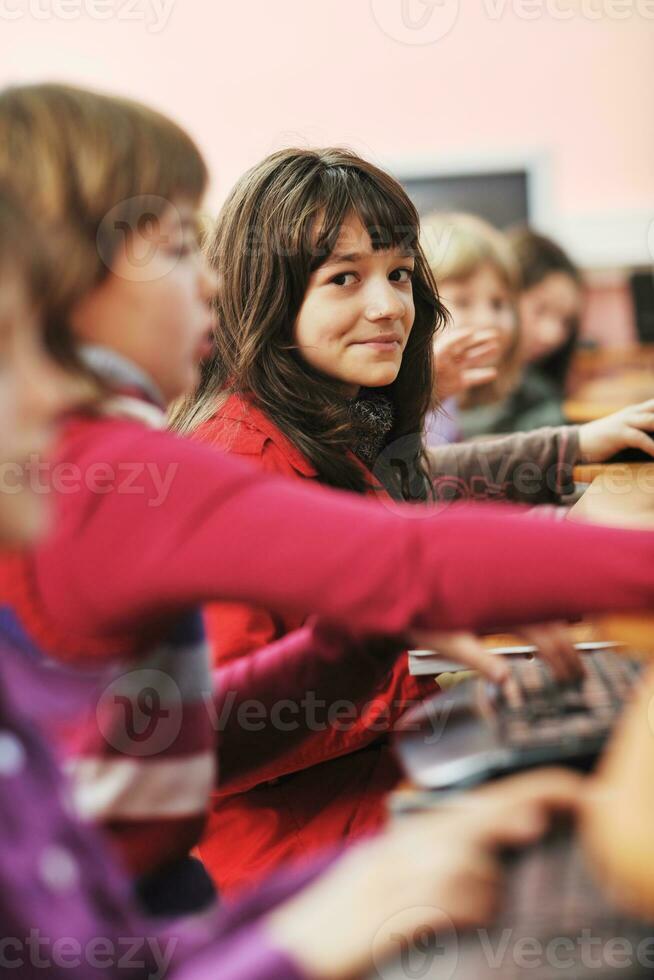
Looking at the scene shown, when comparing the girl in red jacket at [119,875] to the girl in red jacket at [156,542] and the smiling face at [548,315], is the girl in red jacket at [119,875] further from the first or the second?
the smiling face at [548,315]

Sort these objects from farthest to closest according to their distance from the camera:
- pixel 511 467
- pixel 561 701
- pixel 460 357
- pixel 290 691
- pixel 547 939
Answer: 1. pixel 460 357
2. pixel 511 467
3. pixel 290 691
4. pixel 561 701
5. pixel 547 939

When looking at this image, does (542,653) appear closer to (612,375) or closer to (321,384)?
(321,384)

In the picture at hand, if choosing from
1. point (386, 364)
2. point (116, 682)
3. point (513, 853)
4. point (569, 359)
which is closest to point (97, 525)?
point (116, 682)

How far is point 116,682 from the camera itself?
1.91 ft

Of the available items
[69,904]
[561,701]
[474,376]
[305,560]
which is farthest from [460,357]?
[69,904]

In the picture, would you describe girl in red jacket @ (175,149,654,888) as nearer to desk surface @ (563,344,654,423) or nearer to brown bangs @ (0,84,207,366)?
brown bangs @ (0,84,207,366)

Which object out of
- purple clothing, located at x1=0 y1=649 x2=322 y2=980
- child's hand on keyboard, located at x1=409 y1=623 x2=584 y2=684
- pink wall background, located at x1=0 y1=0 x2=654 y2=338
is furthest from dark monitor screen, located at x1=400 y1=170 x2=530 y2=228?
purple clothing, located at x1=0 y1=649 x2=322 y2=980

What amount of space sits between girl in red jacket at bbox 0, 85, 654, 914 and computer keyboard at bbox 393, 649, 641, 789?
0.23 feet

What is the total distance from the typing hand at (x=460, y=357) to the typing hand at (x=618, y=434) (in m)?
0.24

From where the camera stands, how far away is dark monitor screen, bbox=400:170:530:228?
4.05 metres

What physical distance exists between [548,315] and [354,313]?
6.93ft

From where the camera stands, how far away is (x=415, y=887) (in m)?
0.42

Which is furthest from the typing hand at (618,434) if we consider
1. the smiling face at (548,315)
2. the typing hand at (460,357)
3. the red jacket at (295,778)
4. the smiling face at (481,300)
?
the smiling face at (548,315)

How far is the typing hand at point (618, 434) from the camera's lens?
4.30ft
